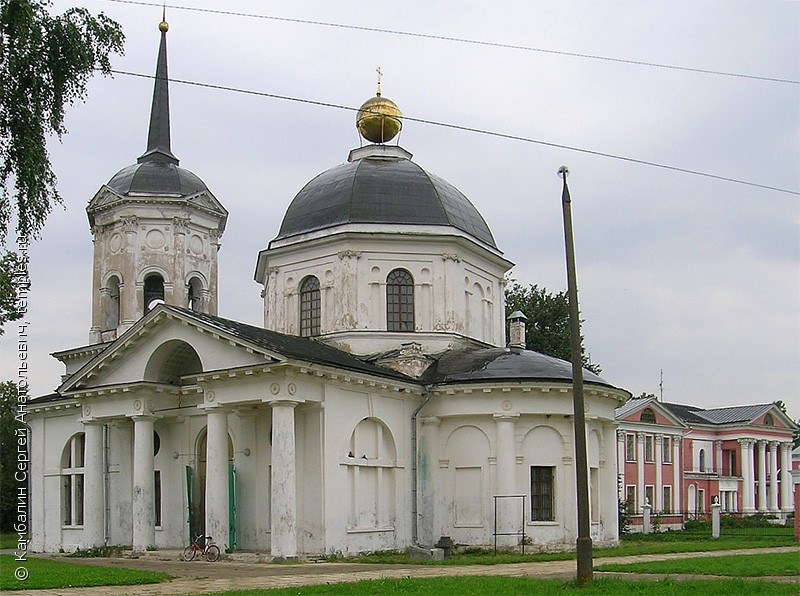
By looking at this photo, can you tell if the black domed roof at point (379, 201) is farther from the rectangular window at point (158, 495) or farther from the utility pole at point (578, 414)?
the utility pole at point (578, 414)

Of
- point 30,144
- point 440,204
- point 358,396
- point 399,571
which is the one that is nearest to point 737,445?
point 440,204

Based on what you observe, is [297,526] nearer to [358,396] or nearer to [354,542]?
[354,542]

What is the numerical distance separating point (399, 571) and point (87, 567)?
7.32m

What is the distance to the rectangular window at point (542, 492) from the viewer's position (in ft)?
99.4

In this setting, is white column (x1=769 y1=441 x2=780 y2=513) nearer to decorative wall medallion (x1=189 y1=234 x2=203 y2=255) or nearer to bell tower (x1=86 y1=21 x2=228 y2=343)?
bell tower (x1=86 y1=21 x2=228 y2=343)

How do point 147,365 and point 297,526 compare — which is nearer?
point 297,526

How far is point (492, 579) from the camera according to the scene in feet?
61.7

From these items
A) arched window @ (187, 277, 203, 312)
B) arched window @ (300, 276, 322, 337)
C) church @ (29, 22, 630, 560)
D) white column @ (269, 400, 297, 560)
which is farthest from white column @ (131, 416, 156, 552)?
arched window @ (300, 276, 322, 337)

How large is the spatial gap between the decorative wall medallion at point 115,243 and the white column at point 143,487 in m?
7.06

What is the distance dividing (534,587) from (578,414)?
3.10 metres

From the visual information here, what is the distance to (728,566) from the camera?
824 inches

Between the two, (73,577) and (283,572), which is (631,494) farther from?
(73,577)

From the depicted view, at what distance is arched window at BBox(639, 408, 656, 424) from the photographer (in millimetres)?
59938

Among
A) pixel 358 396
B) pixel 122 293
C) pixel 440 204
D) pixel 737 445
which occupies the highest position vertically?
pixel 440 204
